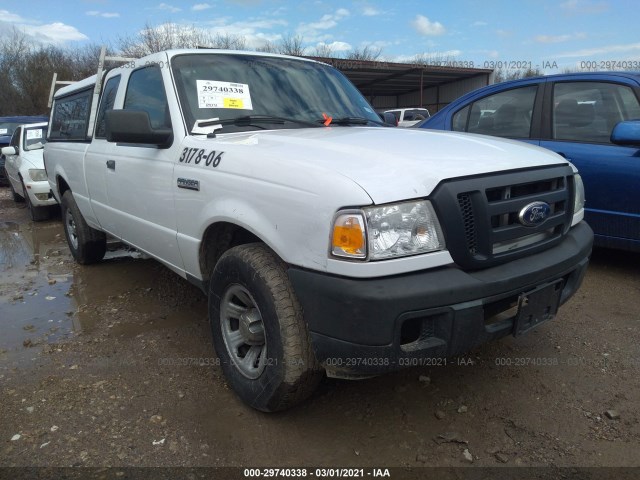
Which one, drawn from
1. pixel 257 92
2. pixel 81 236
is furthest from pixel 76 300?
pixel 257 92

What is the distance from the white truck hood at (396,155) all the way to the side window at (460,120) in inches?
93.6

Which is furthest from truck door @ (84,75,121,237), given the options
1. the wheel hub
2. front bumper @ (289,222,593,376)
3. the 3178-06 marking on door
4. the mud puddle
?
front bumper @ (289,222,593,376)

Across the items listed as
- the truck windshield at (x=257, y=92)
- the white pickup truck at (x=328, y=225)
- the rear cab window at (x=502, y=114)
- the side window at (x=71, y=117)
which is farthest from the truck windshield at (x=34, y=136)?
the rear cab window at (x=502, y=114)

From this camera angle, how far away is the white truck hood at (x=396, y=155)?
6.24ft

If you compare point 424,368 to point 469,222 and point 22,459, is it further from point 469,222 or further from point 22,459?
point 22,459

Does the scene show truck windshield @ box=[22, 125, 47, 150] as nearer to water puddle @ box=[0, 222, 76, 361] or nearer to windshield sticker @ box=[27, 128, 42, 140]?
Answer: windshield sticker @ box=[27, 128, 42, 140]

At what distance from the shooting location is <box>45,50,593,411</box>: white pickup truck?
185cm

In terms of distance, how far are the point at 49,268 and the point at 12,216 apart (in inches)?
179

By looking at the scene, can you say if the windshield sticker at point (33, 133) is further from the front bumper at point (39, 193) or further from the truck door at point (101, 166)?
the truck door at point (101, 166)

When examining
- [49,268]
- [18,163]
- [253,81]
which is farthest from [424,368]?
[18,163]

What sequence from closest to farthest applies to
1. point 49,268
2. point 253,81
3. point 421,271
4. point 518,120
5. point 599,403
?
point 421,271 → point 599,403 → point 253,81 → point 518,120 → point 49,268

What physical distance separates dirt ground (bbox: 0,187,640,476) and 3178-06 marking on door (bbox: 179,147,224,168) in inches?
50.1

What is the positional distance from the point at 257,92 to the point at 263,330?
1555 mm

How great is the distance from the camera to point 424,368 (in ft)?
9.43
